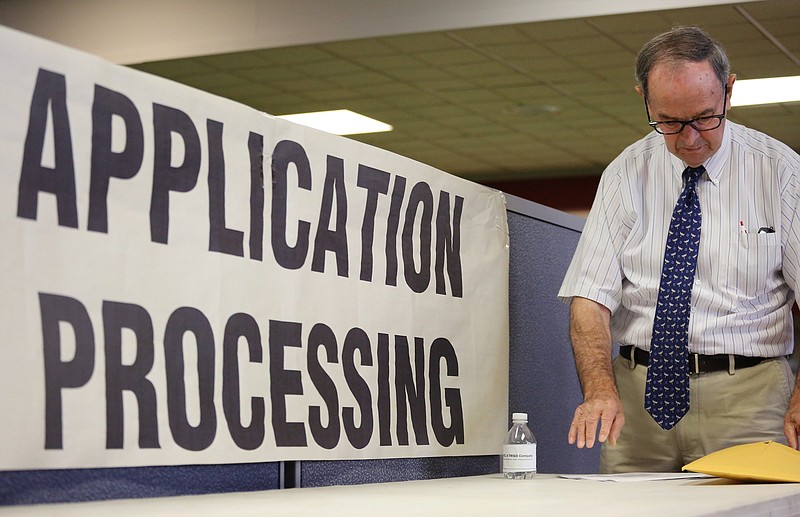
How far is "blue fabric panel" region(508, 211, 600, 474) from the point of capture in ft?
7.20

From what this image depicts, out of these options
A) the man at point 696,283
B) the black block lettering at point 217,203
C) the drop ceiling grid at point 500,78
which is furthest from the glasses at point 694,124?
the drop ceiling grid at point 500,78

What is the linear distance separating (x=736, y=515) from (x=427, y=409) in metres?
0.69

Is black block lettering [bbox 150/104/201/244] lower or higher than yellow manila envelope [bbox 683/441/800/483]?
higher

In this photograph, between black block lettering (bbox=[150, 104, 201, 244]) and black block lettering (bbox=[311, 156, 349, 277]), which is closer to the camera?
black block lettering (bbox=[150, 104, 201, 244])

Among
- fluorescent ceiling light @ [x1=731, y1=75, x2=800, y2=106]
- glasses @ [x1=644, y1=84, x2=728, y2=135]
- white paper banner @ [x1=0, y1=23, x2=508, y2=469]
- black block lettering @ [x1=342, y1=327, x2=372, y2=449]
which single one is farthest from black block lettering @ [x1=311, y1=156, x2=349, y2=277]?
fluorescent ceiling light @ [x1=731, y1=75, x2=800, y2=106]

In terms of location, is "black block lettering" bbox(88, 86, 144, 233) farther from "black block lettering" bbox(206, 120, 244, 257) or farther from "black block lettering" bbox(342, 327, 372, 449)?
"black block lettering" bbox(342, 327, 372, 449)

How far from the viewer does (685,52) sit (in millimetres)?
1833

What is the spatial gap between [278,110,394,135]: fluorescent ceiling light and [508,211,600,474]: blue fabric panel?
18.2ft

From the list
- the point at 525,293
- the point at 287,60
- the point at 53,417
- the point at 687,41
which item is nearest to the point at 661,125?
the point at 687,41

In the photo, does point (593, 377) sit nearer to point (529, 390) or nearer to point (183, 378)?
point (529, 390)

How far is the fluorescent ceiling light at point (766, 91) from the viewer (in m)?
6.73

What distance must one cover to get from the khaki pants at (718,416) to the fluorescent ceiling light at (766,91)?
5.08 metres

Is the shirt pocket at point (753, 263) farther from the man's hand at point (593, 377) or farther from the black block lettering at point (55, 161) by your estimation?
the black block lettering at point (55, 161)

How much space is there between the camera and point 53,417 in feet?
3.68
